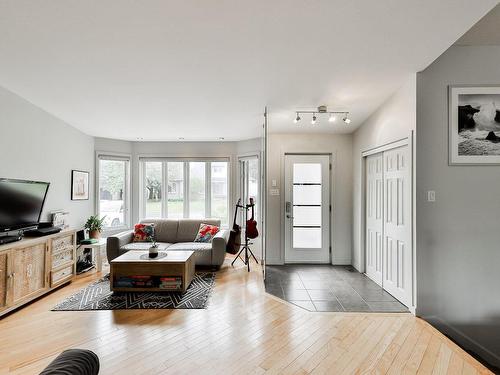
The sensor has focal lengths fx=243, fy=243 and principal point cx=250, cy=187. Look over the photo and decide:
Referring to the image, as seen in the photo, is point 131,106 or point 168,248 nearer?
point 131,106

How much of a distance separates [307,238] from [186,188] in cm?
284

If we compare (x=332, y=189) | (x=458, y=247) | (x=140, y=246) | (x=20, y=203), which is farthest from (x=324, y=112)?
(x=20, y=203)

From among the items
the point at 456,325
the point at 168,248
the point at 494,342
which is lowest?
the point at 494,342

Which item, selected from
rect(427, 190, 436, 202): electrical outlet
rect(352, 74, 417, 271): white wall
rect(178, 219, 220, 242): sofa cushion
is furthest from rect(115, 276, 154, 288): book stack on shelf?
rect(427, 190, 436, 202): electrical outlet

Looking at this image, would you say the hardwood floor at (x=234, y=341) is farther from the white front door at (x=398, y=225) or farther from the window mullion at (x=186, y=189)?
the window mullion at (x=186, y=189)

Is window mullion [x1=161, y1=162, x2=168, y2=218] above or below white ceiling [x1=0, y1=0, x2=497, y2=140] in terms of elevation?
below

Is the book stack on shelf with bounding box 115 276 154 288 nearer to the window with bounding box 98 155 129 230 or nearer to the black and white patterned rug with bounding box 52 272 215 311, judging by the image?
the black and white patterned rug with bounding box 52 272 215 311

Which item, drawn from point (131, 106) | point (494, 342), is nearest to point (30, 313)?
point (131, 106)

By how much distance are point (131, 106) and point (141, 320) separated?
2603 mm

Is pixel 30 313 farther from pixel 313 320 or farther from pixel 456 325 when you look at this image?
pixel 456 325

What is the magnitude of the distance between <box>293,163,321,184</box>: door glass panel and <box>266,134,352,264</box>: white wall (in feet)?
0.82

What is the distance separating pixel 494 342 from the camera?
7.93 ft

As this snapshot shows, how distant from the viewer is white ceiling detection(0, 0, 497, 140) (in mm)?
1566

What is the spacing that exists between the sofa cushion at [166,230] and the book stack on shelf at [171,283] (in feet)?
5.16
